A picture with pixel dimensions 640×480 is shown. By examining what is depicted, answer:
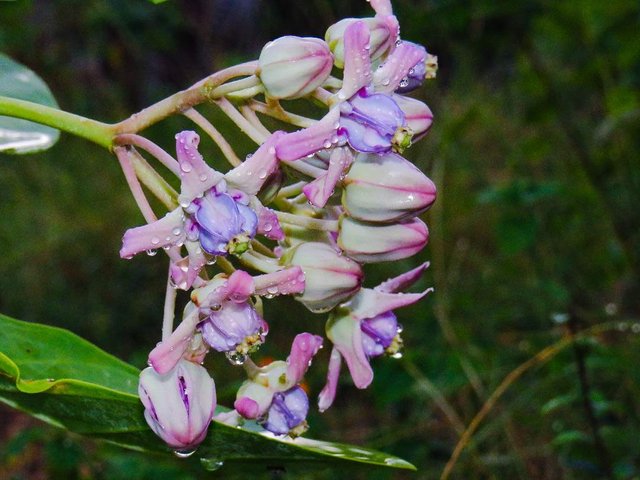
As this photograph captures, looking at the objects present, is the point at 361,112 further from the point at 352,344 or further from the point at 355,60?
the point at 352,344

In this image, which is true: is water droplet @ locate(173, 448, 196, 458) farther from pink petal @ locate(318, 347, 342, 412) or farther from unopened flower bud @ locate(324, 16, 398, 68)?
unopened flower bud @ locate(324, 16, 398, 68)

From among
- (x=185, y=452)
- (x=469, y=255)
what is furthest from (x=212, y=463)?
(x=469, y=255)

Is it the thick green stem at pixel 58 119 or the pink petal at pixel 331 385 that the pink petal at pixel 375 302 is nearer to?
Answer: the pink petal at pixel 331 385

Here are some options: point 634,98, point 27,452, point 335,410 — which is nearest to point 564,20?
point 634,98

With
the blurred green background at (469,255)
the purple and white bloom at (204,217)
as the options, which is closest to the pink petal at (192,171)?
the purple and white bloom at (204,217)

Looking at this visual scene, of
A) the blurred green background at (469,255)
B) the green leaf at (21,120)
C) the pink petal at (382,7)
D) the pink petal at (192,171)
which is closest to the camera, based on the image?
the pink petal at (192,171)

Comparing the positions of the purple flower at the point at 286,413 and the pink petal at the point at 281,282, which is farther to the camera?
the purple flower at the point at 286,413
